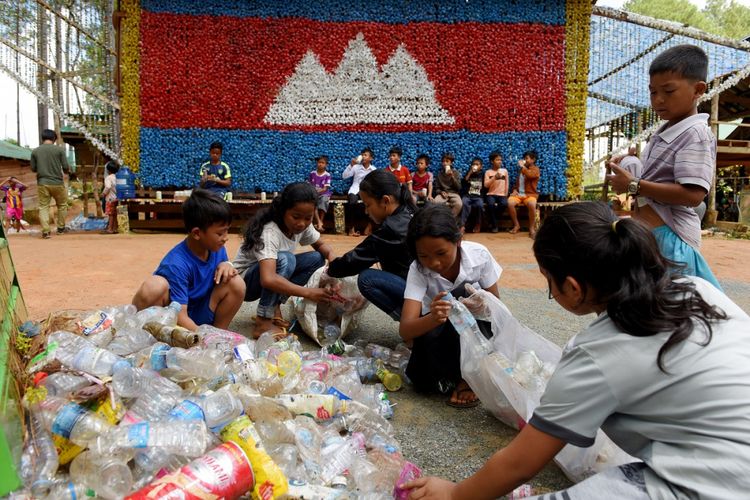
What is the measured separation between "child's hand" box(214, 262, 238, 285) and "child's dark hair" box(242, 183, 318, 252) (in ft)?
1.13

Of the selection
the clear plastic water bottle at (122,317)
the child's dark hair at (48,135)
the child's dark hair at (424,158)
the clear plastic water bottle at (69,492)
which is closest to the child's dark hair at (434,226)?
the clear plastic water bottle at (122,317)

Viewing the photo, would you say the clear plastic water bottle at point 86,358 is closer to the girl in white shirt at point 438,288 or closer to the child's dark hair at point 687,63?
the girl in white shirt at point 438,288

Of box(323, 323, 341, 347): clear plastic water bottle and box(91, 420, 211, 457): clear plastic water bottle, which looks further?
box(323, 323, 341, 347): clear plastic water bottle

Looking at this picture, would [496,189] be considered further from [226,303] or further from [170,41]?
[226,303]

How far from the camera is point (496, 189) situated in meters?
11.9

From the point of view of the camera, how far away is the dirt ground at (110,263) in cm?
531

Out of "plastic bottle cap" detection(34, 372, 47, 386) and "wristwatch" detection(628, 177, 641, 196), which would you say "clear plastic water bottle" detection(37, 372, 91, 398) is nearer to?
"plastic bottle cap" detection(34, 372, 47, 386)

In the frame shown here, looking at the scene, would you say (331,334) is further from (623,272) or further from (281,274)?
(623,272)

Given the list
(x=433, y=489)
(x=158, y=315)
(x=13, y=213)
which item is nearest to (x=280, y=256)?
(x=158, y=315)

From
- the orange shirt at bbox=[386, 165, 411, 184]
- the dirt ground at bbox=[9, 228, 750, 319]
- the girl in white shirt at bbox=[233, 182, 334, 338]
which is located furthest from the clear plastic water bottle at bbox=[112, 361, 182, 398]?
the orange shirt at bbox=[386, 165, 411, 184]

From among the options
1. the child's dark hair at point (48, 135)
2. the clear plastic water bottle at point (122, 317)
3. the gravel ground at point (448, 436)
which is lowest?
the gravel ground at point (448, 436)

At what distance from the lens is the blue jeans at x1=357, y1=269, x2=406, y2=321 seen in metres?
3.47

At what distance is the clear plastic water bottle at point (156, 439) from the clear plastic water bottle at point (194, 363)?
1.58 feet

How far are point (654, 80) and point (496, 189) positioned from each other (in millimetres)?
9421
